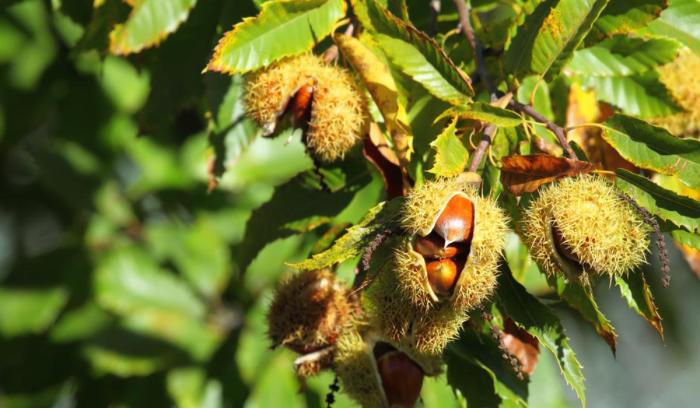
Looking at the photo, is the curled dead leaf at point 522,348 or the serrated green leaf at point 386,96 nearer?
the serrated green leaf at point 386,96

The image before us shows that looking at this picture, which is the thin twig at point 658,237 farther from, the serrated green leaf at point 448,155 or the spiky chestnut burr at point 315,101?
the spiky chestnut burr at point 315,101

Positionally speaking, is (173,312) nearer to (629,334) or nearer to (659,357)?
(629,334)

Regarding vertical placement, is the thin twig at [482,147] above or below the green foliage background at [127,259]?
above

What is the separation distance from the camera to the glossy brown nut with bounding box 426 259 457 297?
1.12 metres

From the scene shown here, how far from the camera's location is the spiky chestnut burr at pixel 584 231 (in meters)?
1.12

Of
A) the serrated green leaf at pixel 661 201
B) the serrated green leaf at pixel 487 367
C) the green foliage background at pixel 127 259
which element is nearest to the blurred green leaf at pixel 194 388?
the green foliage background at pixel 127 259

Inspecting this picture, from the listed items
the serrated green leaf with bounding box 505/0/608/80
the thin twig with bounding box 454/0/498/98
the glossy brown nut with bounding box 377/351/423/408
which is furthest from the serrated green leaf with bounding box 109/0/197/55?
the glossy brown nut with bounding box 377/351/423/408

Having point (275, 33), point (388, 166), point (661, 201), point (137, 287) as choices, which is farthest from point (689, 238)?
point (137, 287)

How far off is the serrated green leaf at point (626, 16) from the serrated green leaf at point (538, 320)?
42cm

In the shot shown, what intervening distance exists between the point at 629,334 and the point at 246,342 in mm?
2817

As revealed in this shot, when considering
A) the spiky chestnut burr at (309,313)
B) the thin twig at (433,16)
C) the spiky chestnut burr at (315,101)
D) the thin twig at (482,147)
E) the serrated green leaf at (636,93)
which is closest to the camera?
the thin twig at (482,147)

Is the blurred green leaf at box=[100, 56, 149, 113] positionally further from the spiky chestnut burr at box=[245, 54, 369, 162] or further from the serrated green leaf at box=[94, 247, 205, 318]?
the spiky chestnut burr at box=[245, 54, 369, 162]

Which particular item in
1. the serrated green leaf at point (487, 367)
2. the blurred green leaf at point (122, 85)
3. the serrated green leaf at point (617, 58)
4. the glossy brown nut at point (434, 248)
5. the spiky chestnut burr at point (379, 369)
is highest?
the glossy brown nut at point (434, 248)

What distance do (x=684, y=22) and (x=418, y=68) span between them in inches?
23.6
